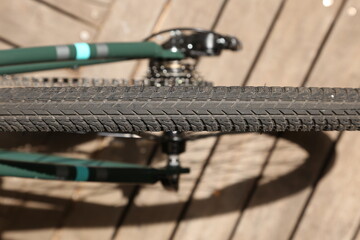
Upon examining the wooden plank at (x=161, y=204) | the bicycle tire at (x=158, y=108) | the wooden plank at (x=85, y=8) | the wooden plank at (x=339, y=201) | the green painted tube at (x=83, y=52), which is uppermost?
the bicycle tire at (x=158, y=108)

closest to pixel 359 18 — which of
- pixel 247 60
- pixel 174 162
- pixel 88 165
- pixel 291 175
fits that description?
pixel 247 60

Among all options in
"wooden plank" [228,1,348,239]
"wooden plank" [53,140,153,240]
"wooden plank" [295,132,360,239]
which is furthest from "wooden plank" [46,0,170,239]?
"wooden plank" [295,132,360,239]

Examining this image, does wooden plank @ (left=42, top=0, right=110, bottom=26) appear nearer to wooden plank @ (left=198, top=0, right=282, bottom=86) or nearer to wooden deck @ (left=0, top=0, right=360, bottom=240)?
wooden deck @ (left=0, top=0, right=360, bottom=240)

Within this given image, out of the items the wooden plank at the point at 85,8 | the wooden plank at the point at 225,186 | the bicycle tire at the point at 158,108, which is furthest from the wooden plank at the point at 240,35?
the bicycle tire at the point at 158,108

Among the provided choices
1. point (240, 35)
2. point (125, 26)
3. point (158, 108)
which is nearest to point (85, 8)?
point (125, 26)

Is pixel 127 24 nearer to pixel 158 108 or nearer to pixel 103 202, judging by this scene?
pixel 103 202

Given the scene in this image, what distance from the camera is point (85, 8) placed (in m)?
1.25

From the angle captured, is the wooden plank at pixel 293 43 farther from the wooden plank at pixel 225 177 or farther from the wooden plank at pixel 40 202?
the wooden plank at pixel 40 202

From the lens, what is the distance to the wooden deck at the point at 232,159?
46.9 inches

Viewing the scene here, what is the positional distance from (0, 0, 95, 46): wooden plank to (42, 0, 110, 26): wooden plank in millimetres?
15

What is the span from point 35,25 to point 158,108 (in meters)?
0.65

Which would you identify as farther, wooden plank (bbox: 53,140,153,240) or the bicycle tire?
wooden plank (bbox: 53,140,153,240)

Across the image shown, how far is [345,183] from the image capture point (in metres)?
1.19

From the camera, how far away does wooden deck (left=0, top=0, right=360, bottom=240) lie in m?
1.19
